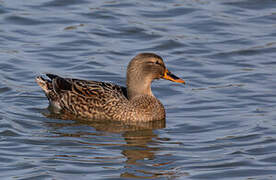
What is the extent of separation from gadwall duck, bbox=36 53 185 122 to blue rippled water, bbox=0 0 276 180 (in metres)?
0.32

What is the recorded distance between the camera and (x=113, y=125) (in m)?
12.0

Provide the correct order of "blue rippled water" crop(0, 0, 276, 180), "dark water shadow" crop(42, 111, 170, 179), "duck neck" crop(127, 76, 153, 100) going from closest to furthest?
"dark water shadow" crop(42, 111, 170, 179)
"blue rippled water" crop(0, 0, 276, 180)
"duck neck" crop(127, 76, 153, 100)

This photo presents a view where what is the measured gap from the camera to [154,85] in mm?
14172

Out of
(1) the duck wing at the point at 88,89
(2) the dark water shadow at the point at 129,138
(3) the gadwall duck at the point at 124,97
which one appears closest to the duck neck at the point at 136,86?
(3) the gadwall duck at the point at 124,97

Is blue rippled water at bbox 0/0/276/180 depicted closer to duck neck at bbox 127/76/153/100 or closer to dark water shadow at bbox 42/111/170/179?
dark water shadow at bbox 42/111/170/179

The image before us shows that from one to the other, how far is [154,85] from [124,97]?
5.72 feet

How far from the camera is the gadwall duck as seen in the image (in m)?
12.2

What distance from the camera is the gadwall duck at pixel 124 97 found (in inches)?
482

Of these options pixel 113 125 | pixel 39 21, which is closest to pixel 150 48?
pixel 39 21

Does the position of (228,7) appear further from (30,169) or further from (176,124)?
(30,169)

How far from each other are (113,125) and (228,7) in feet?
26.1

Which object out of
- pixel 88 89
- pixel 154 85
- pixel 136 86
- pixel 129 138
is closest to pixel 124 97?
pixel 136 86

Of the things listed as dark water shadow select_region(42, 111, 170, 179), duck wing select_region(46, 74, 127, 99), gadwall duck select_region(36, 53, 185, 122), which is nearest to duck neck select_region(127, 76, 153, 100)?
gadwall duck select_region(36, 53, 185, 122)

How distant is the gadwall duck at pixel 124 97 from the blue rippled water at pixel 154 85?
32cm
